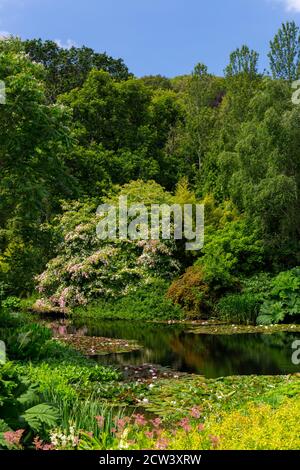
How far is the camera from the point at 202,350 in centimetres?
1525

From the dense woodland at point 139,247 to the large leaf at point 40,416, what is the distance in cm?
2

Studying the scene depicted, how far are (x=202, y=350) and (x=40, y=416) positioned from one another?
10.1 m

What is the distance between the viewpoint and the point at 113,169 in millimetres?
30969

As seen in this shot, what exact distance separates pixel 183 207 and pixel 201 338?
28.2ft

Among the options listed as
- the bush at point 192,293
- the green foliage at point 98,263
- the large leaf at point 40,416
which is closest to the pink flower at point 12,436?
the large leaf at point 40,416

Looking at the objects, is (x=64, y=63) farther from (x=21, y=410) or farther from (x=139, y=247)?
(x=21, y=410)

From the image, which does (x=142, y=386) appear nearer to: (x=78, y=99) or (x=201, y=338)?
(x=201, y=338)

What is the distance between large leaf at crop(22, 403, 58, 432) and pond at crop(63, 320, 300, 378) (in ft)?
22.2

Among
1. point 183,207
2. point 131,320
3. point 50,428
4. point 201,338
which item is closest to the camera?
point 50,428

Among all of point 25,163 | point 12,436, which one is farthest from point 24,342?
point 12,436

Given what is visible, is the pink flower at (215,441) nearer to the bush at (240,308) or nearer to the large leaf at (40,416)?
the large leaf at (40,416)

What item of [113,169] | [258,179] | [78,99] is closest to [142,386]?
[258,179]

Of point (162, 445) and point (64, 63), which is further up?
point (64, 63)
